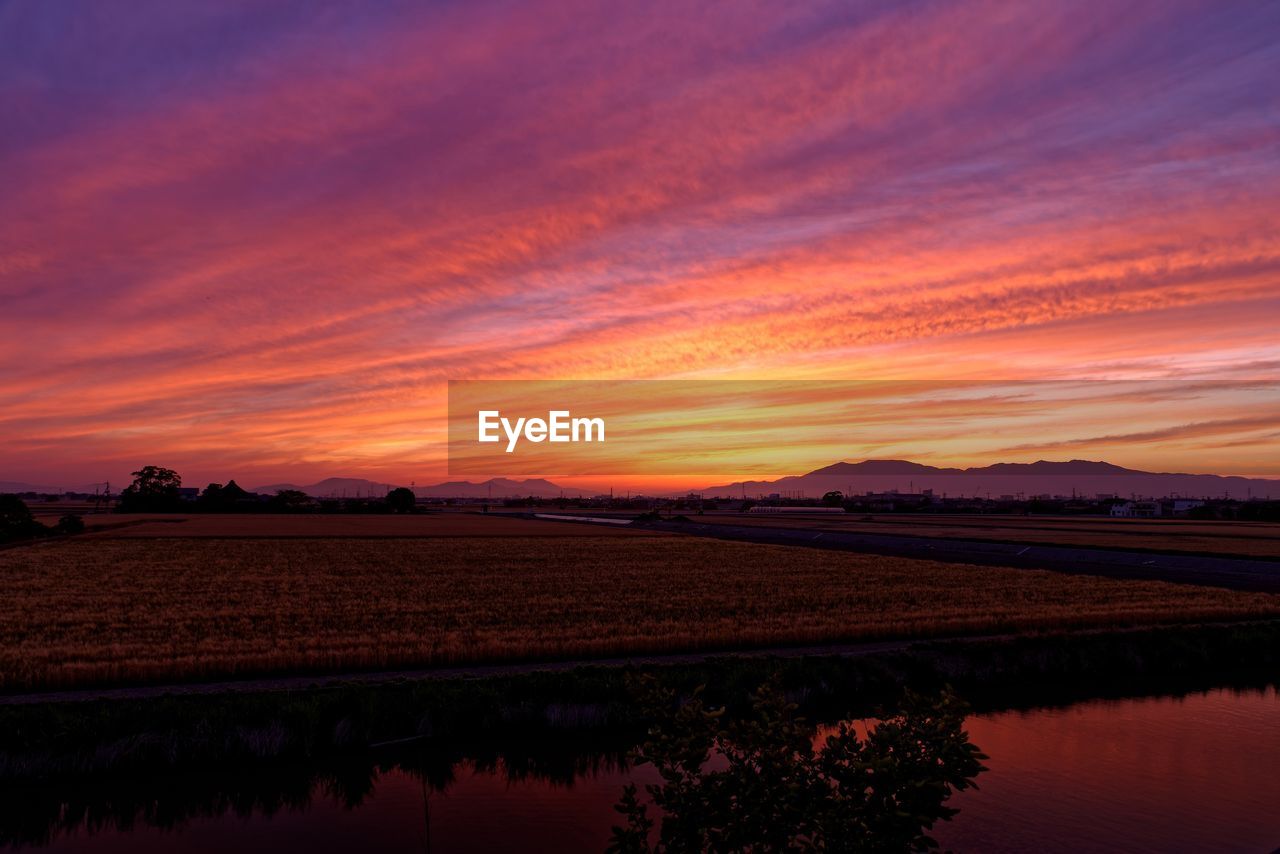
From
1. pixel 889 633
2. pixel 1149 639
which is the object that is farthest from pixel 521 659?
pixel 1149 639

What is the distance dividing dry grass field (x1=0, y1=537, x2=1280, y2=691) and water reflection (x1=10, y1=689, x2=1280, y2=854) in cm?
479

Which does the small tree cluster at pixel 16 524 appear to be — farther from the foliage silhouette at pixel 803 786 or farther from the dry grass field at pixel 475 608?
the foliage silhouette at pixel 803 786

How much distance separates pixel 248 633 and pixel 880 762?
20.3 m

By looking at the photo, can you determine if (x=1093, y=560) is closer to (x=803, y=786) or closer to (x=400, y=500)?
(x=803, y=786)

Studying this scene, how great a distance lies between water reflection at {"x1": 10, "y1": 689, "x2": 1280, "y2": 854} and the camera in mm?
12117

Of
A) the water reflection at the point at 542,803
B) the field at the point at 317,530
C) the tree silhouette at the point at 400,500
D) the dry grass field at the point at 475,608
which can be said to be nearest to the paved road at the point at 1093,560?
the dry grass field at the point at 475,608

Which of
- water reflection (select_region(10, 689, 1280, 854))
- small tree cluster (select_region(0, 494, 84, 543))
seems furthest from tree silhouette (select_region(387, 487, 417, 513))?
water reflection (select_region(10, 689, 1280, 854))

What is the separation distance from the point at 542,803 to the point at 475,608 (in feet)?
49.6

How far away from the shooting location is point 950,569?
45031 mm

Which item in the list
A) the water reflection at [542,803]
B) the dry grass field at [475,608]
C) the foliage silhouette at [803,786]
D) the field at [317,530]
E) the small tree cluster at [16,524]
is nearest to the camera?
the foliage silhouette at [803,786]

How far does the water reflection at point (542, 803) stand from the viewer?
39.8ft

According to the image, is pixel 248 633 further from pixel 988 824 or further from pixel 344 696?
pixel 988 824

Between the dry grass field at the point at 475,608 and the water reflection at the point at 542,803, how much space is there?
479 cm

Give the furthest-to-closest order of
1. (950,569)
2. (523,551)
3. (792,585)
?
(523,551)
(950,569)
(792,585)
